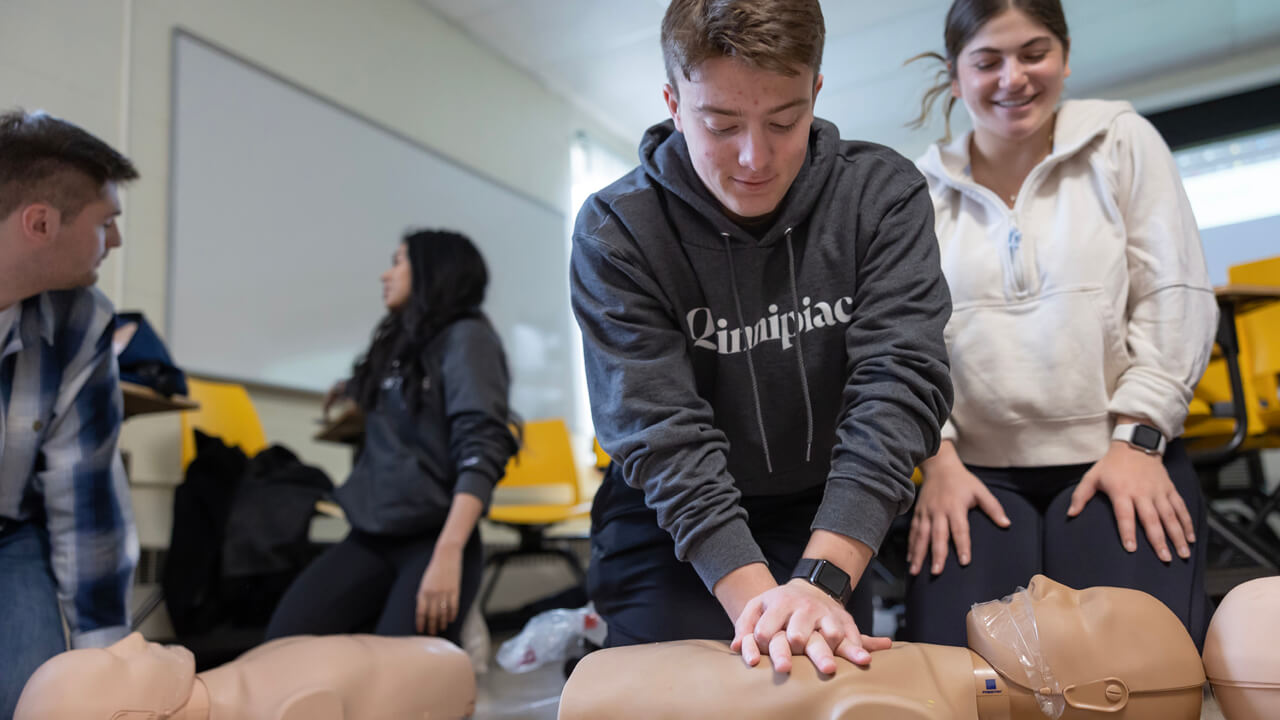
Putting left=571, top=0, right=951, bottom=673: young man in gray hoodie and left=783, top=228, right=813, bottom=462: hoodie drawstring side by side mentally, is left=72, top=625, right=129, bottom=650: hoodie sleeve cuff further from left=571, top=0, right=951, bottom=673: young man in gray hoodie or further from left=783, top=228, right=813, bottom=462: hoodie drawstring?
left=783, top=228, right=813, bottom=462: hoodie drawstring

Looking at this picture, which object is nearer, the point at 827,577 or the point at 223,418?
the point at 827,577

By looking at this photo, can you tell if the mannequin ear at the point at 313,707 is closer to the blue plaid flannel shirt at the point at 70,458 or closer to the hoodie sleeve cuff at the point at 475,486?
the blue plaid flannel shirt at the point at 70,458

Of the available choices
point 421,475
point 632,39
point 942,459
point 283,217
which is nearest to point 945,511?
point 942,459

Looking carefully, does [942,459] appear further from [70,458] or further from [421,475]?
[70,458]

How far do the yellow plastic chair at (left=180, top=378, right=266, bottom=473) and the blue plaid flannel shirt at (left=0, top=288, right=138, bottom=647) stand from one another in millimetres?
1251

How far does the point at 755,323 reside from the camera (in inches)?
47.2

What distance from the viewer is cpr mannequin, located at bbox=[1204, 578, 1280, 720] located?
35.2 inches

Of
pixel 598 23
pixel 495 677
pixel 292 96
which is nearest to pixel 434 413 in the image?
pixel 495 677

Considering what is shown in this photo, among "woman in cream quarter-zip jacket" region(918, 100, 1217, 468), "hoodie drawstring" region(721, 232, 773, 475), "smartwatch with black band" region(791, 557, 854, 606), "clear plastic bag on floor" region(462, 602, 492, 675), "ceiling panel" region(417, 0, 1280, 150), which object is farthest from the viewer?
"ceiling panel" region(417, 0, 1280, 150)

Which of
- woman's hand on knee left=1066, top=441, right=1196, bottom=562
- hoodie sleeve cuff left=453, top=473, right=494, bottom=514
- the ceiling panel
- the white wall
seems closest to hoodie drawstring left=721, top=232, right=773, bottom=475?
woman's hand on knee left=1066, top=441, right=1196, bottom=562

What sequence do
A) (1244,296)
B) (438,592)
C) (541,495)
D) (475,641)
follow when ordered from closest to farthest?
(438,592) < (475,641) < (1244,296) < (541,495)

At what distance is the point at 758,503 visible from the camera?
1271 millimetres

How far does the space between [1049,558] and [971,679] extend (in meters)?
0.45

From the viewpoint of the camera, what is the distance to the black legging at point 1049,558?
3.89 ft
